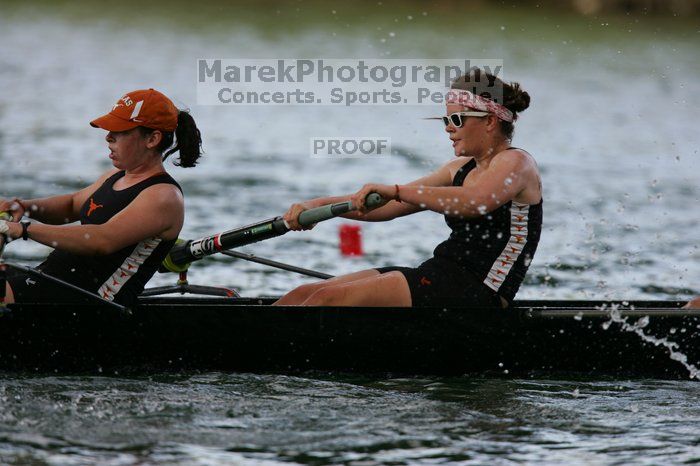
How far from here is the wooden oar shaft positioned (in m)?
7.50

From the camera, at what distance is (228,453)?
20.2 feet

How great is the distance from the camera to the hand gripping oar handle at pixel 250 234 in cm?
750

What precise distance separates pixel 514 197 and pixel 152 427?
7.98 feet

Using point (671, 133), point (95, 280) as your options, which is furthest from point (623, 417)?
point (671, 133)

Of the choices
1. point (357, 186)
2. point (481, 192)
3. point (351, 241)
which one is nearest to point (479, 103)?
point (481, 192)

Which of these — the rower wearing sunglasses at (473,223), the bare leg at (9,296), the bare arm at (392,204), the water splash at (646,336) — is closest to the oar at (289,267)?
the bare arm at (392,204)

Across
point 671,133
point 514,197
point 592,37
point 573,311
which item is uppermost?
point 592,37

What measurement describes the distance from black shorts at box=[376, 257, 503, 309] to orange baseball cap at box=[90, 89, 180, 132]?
1682mm

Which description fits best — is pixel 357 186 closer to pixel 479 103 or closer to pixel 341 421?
pixel 479 103

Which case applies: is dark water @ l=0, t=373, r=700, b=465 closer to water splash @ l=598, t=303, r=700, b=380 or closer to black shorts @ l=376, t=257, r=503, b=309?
water splash @ l=598, t=303, r=700, b=380

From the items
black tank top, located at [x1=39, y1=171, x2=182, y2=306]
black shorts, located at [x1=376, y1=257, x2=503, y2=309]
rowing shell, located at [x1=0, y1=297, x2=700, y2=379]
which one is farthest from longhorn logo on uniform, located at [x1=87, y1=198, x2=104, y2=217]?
black shorts, located at [x1=376, y1=257, x2=503, y2=309]

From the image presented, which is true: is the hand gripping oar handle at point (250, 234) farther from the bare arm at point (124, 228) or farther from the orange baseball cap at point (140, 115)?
the orange baseball cap at point (140, 115)

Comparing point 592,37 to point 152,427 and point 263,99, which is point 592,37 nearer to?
point 263,99

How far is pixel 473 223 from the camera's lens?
7.49 meters
